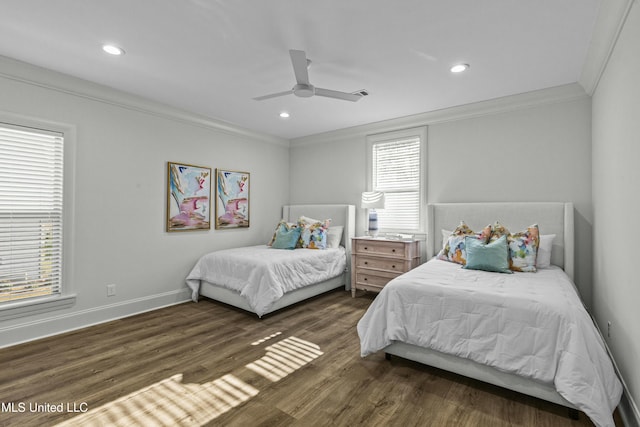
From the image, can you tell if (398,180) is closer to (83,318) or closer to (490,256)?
(490,256)

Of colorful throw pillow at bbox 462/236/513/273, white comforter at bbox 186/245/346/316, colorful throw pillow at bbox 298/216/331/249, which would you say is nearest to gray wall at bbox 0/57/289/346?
white comforter at bbox 186/245/346/316

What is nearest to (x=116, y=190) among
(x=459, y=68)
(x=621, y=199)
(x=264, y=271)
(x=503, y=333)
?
(x=264, y=271)

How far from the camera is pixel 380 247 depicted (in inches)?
163

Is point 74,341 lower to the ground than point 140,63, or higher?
lower

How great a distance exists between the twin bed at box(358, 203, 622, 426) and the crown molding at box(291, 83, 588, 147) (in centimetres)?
189

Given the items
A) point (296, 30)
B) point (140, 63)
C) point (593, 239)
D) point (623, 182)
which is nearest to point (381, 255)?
point (593, 239)

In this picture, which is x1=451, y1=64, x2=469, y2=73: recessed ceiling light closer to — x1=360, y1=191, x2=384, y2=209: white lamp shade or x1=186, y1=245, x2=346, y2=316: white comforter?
x1=360, y1=191, x2=384, y2=209: white lamp shade

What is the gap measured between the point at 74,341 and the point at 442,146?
4584mm

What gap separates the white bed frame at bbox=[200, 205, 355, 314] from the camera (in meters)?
3.76

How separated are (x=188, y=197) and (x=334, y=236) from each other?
2.16 meters

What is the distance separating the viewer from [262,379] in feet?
7.48

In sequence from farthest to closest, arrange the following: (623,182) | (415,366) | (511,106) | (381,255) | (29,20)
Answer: (381,255), (511,106), (415,366), (29,20), (623,182)

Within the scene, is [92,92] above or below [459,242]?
above

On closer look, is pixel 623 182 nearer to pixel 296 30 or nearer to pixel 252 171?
pixel 296 30
